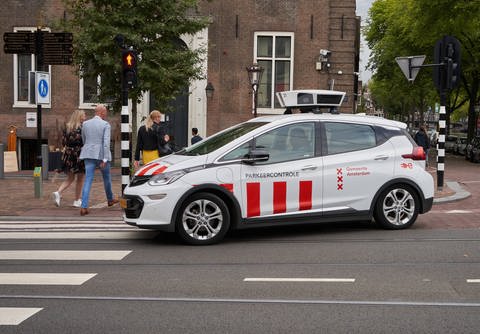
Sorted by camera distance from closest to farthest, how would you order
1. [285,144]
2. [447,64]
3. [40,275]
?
[40,275], [285,144], [447,64]


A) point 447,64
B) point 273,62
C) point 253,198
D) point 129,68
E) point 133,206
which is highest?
point 273,62

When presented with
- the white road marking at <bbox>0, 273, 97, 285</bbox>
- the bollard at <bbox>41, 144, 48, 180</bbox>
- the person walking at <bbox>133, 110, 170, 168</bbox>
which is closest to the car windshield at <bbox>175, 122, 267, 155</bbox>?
the white road marking at <bbox>0, 273, 97, 285</bbox>

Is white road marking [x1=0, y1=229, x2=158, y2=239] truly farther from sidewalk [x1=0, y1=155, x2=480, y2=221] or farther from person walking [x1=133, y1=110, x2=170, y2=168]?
person walking [x1=133, y1=110, x2=170, y2=168]

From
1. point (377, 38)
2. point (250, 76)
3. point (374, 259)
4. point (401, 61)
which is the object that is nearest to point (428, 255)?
point (374, 259)

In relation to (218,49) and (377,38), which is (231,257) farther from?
(377,38)

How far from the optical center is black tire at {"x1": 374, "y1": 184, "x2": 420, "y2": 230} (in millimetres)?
9289

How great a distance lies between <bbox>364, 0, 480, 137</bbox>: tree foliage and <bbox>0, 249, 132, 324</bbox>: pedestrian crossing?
24221 mm

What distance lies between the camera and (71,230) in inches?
384

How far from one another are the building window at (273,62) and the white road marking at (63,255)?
19.5m

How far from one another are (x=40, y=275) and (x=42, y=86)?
25.9 feet

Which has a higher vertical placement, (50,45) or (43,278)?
(50,45)

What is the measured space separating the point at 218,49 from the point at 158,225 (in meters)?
19.2

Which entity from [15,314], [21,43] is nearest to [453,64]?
[21,43]

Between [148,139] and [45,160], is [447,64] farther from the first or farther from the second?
[45,160]
